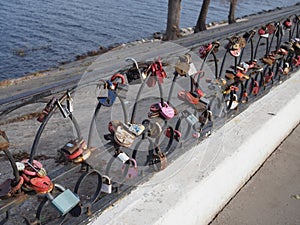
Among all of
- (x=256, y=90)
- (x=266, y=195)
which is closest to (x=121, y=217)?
(x=266, y=195)

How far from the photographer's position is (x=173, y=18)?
18.2m

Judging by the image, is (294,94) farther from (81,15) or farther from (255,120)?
(81,15)

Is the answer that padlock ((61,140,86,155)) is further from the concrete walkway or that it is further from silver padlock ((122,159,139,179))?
the concrete walkway

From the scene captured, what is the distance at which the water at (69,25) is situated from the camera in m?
21.5

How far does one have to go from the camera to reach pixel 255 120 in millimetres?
4090

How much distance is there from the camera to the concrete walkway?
11.1 feet

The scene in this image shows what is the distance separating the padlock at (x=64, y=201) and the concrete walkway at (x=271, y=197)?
1.51 m

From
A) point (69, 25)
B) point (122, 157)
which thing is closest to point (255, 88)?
point (122, 157)

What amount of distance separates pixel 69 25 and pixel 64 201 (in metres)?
26.9

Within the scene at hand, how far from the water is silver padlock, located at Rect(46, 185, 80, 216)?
17.5 meters

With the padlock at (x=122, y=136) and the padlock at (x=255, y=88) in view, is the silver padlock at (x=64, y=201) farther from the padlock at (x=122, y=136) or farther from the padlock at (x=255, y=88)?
the padlock at (x=255, y=88)

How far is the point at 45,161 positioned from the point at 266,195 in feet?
6.79

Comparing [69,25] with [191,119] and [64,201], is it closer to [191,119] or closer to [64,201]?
[191,119]

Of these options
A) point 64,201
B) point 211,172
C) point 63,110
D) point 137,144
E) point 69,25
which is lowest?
point 69,25
